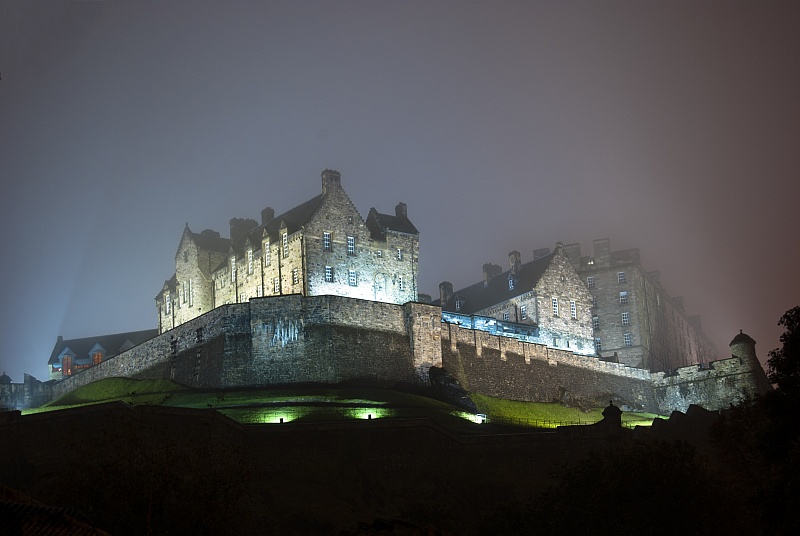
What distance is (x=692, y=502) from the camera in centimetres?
4569

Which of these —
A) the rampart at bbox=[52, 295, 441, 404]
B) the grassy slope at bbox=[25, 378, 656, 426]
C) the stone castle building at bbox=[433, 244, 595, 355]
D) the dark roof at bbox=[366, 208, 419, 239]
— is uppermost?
the dark roof at bbox=[366, 208, 419, 239]

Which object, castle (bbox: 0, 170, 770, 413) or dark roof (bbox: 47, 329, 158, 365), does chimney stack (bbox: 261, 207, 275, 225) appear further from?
dark roof (bbox: 47, 329, 158, 365)

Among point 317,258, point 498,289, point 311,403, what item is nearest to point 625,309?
point 498,289

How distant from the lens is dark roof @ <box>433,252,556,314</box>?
319 feet

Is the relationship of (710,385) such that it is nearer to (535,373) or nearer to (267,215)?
(535,373)

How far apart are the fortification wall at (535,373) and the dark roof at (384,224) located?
396 inches

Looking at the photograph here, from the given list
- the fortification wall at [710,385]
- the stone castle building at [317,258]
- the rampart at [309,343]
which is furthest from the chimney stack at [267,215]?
the fortification wall at [710,385]

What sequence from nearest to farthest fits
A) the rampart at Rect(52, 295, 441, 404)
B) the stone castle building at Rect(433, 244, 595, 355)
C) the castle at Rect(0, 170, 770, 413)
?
the rampart at Rect(52, 295, 441, 404) → the castle at Rect(0, 170, 770, 413) → the stone castle building at Rect(433, 244, 595, 355)

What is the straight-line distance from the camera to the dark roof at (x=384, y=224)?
87000 millimetres

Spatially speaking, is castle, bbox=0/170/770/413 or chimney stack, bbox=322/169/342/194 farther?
chimney stack, bbox=322/169/342/194

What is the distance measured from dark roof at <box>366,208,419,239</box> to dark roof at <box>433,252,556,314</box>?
1352 cm

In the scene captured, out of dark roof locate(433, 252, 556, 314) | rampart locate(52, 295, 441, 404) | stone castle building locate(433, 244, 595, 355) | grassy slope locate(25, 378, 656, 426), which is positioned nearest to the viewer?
grassy slope locate(25, 378, 656, 426)

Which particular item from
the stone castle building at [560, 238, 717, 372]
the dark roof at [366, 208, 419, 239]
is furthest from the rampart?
the stone castle building at [560, 238, 717, 372]

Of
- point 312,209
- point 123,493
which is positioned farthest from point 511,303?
point 123,493
